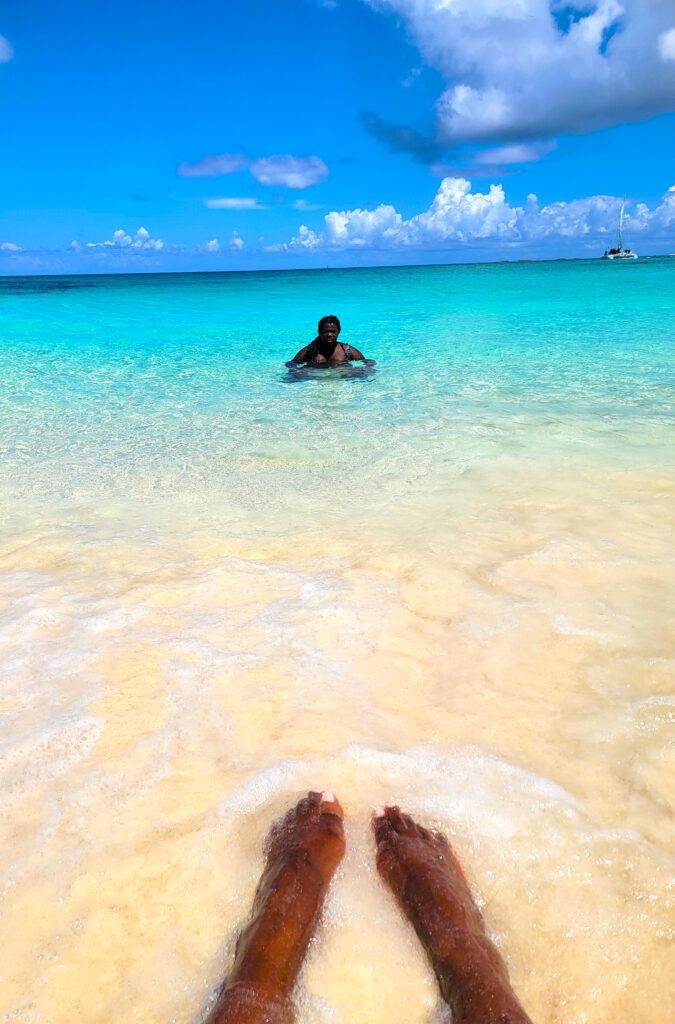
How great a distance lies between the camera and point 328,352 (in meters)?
11.1

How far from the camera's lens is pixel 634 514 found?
4555mm

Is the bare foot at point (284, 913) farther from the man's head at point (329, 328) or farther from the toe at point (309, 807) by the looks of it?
the man's head at point (329, 328)

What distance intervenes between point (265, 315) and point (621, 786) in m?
24.2

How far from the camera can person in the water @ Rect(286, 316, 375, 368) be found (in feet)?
35.1

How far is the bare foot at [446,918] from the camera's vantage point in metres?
1.63

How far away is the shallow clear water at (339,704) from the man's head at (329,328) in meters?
4.64

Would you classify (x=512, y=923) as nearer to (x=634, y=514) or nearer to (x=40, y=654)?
(x=40, y=654)

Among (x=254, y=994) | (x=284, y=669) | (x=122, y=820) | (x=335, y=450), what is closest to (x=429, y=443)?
(x=335, y=450)

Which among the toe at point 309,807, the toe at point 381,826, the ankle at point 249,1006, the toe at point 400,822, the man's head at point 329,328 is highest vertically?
the man's head at point 329,328

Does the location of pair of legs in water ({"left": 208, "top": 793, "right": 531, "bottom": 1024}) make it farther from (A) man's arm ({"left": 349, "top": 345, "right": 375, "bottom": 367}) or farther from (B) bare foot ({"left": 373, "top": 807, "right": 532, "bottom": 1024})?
(A) man's arm ({"left": 349, "top": 345, "right": 375, "bottom": 367})

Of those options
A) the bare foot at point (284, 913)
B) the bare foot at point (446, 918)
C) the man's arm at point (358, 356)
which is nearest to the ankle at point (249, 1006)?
the bare foot at point (284, 913)

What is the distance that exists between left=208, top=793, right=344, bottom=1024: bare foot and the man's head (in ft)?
30.6

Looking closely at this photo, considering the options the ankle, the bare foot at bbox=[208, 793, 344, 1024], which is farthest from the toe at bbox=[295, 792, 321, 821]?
the ankle

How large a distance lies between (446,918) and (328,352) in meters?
10.1
